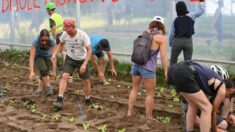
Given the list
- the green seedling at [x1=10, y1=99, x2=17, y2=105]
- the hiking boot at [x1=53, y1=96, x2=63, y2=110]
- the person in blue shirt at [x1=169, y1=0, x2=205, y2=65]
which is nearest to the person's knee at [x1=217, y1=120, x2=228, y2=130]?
the hiking boot at [x1=53, y1=96, x2=63, y2=110]

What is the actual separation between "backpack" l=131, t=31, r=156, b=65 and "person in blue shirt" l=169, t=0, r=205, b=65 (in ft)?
8.12

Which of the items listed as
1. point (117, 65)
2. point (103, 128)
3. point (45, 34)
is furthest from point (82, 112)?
point (117, 65)

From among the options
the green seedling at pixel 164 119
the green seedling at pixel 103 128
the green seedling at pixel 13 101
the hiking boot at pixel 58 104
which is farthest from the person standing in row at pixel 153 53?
the green seedling at pixel 13 101

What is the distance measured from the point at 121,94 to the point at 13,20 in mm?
9021

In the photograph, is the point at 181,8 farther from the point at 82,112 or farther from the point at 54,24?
the point at 54,24

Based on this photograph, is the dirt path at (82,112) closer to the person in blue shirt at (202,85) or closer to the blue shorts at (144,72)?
the blue shorts at (144,72)

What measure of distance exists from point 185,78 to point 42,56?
423 centimetres

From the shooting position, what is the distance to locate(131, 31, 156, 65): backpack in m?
7.04

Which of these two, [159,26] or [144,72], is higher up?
[159,26]

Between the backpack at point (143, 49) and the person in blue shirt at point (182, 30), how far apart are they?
2.47 meters

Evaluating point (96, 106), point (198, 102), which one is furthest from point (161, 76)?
point (198, 102)

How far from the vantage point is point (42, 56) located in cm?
944

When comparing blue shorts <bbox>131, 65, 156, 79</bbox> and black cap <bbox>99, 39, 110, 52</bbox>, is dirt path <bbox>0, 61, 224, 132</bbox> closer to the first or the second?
blue shorts <bbox>131, 65, 156, 79</bbox>

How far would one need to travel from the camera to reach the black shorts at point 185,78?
596 centimetres
